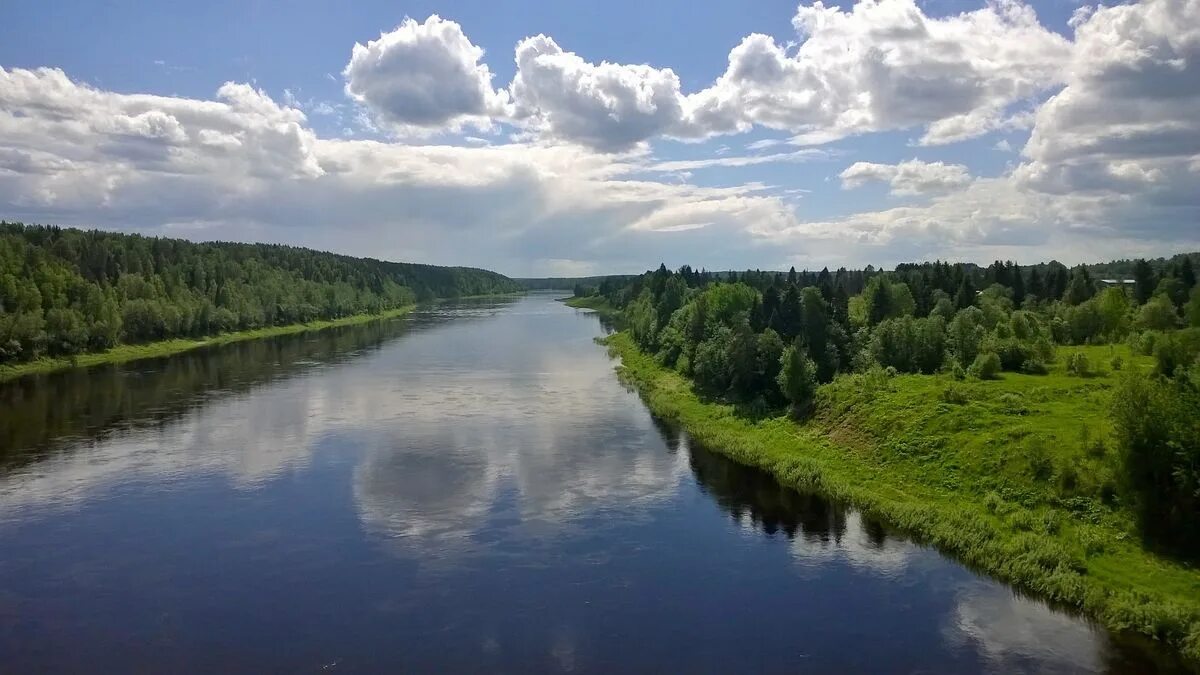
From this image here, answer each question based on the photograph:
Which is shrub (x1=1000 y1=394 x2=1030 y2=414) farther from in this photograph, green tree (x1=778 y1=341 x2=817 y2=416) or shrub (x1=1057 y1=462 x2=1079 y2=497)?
green tree (x1=778 y1=341 x2=817 y2=416)

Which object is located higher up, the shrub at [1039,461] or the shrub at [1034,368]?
the shrub at [1034,368]

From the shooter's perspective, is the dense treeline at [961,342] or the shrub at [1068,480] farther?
the shrub at [1068,480]

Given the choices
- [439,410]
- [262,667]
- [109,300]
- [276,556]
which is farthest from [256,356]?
[262,667]

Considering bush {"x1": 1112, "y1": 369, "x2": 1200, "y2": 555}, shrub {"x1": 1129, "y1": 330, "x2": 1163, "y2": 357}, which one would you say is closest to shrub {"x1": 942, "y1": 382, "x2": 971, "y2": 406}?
bush {"x1": 1112, "y1": 369, "x2": 1200, "y2": 555}

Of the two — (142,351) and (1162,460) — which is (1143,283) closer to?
(1162,460)

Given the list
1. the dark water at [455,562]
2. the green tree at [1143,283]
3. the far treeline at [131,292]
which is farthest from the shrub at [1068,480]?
the far treeline at [131,292]

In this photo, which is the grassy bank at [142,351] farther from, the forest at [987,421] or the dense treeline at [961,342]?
the dense treeline at [961,342]

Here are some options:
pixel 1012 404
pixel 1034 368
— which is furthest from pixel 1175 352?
pixel 1012 404

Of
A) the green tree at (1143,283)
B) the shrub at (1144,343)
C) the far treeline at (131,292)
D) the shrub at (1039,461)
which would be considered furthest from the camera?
the green tree at (1143,283)
